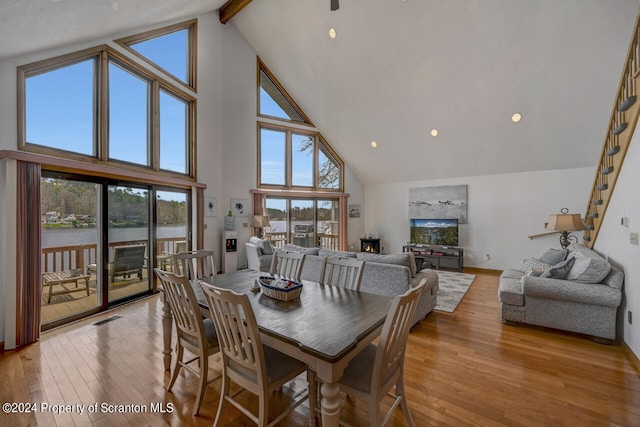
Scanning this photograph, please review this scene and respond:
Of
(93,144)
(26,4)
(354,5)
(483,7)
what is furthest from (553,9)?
(93,144)

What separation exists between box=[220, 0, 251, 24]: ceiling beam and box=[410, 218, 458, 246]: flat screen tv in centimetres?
645

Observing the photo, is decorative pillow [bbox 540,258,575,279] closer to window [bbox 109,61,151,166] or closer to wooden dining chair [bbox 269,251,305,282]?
wooden dining chair [bbox 269,251,305,282]

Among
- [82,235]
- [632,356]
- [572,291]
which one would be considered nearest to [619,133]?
[572,291]

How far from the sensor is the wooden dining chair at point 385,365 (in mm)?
1381

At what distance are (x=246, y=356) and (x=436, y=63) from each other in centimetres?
539

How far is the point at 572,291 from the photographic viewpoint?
2.99m

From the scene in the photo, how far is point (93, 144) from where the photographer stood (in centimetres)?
382

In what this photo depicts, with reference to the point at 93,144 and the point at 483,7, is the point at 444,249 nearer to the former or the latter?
the point at 483,7

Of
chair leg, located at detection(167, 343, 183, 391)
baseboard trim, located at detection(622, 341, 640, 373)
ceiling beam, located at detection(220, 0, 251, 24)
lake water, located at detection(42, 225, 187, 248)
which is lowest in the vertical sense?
baseboard trim, located at detection(622, 341, 640, 373)

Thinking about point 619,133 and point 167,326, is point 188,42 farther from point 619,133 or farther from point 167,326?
point 619,133

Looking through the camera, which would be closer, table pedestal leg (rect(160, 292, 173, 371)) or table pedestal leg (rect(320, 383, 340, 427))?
table pedestal leg (rect(320, 383, 340, 427))

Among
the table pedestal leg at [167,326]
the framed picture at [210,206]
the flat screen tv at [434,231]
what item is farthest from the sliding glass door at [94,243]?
the flat screen tv at [434,231]

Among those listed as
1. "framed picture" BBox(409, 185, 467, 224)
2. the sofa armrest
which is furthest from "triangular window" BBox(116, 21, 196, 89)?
the sofa armrest

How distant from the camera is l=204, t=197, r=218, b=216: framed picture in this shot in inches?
226
